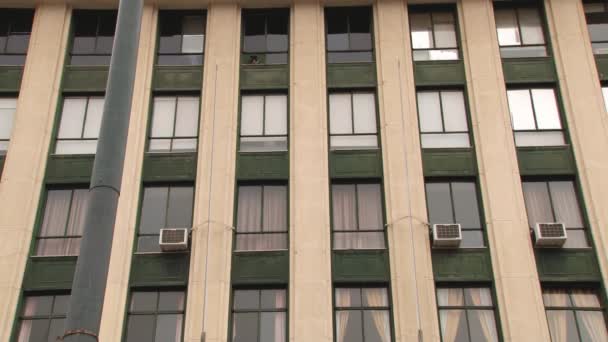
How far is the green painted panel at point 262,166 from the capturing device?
23.4 meters

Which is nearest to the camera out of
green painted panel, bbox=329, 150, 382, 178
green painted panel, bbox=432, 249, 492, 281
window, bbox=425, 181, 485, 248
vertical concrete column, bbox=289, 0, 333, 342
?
vertical concrete column, bbox=289, 0, 333, 342

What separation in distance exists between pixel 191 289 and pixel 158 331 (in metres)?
1.63

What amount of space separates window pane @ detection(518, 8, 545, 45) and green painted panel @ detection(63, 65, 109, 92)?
53.0 ft

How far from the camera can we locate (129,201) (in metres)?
22.6

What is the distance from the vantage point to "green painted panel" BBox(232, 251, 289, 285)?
2150 centimetres

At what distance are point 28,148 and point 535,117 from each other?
1808 cm

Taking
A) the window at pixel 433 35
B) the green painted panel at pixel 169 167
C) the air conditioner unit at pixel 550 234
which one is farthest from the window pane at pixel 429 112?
the green painted panel at pixel 169 167

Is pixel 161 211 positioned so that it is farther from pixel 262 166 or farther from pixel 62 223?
pixel 262 166

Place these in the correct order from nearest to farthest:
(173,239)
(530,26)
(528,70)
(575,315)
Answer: (575,315) < (173,239) < (528,70) < (530,26)

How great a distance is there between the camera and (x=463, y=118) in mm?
24469

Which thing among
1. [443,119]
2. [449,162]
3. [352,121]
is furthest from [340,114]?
[449,162]

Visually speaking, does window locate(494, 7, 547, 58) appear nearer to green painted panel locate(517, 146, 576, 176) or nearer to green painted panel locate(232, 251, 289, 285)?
green painted panel locate(517, 146, 576, 176)

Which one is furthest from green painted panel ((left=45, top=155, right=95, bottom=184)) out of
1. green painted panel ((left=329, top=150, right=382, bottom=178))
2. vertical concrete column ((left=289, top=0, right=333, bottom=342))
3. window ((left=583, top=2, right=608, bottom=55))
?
window ((left=583, top=2, right=608, bottom=55))

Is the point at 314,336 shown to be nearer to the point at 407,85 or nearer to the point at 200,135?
the point at 200,135
